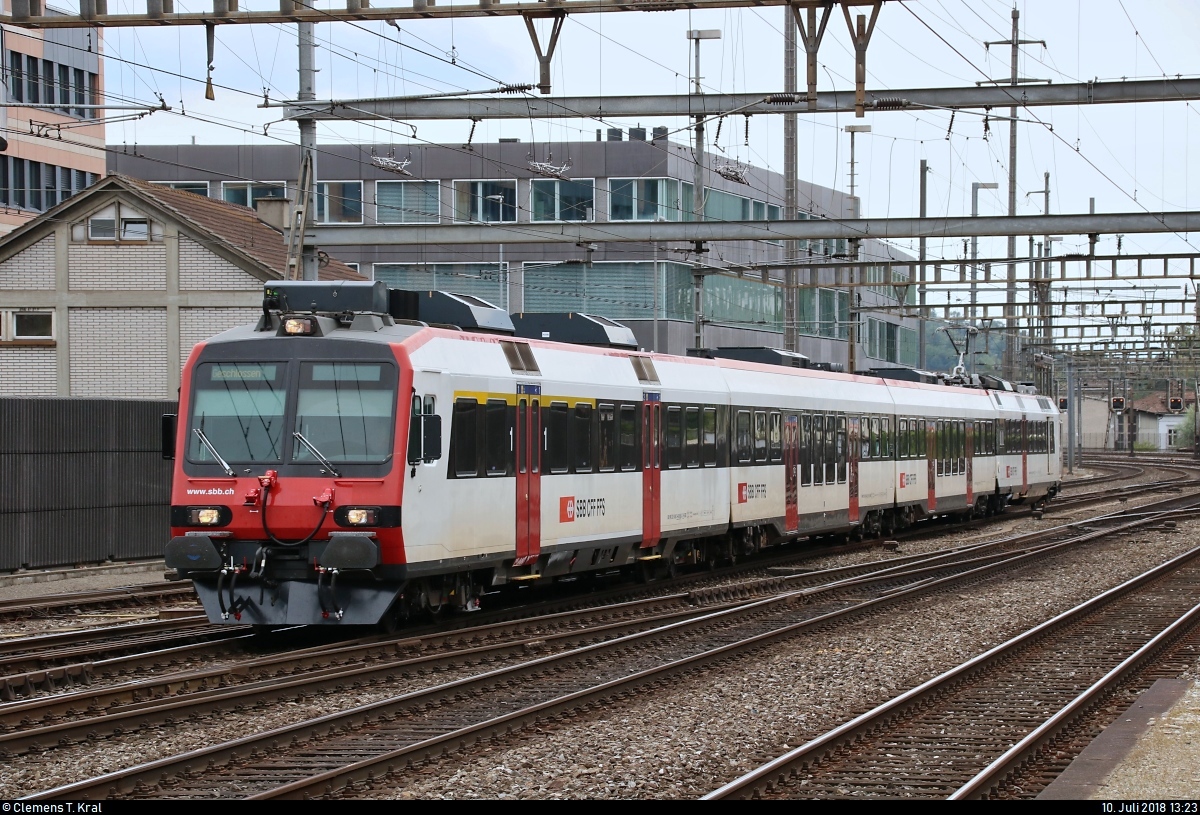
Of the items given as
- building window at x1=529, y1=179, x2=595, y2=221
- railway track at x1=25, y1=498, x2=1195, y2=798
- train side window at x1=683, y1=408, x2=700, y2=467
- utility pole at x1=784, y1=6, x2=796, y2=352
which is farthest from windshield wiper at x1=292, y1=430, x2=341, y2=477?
building window at x1=529, y1=179, x2=595, y2=221

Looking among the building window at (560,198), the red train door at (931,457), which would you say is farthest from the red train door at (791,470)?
the building window at (560,198)

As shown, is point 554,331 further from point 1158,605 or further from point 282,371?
point 1158,605

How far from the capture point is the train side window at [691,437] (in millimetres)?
21250

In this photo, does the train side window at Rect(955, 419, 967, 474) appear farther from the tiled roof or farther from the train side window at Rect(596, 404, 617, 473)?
the train side window at Rect(596, 404, 617, 473)

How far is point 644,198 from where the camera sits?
174ft

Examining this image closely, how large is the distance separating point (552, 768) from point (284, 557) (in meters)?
5.33

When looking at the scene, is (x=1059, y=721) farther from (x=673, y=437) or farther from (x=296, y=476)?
(x=673, y=437)

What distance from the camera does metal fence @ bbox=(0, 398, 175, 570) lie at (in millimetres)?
21250

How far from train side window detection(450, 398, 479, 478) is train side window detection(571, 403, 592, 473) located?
2405 millimetres

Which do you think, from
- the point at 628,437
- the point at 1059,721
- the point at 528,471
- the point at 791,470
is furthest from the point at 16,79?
the point at 1059,721

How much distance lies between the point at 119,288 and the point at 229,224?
3246 millimetres

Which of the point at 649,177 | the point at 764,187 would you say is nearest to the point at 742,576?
the point at 649,177

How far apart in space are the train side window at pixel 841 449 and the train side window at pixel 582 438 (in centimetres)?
1072

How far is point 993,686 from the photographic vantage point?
13.3 m
